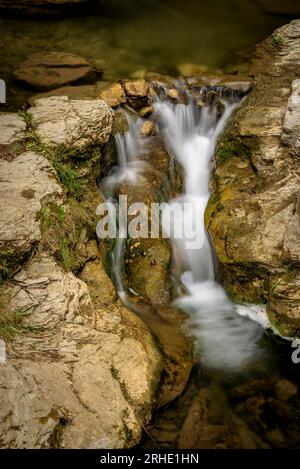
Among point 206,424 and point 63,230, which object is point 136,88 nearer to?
point 63,230

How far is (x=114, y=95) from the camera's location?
664 centimetres

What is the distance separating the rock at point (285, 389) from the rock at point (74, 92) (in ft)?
16.4

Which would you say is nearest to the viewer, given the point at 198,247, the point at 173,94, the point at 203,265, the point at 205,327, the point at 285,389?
the point at 285,389

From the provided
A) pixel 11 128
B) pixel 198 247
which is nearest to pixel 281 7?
pixel 198 247

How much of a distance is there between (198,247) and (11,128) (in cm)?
289

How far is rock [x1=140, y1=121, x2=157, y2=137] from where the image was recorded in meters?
6.67

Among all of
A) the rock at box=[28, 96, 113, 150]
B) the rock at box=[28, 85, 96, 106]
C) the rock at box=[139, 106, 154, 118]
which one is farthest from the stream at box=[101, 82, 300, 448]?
the rock at box=[28, 96, 113, 150]

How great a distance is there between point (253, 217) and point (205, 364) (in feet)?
6.13

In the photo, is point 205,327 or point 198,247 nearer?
point 205,327

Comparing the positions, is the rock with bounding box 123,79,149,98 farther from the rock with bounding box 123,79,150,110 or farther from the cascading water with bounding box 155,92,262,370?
the cascading water with bounding box 155,92,262,370

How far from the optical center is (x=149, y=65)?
7.76 metres

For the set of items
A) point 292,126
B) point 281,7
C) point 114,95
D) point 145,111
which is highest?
point 281,7

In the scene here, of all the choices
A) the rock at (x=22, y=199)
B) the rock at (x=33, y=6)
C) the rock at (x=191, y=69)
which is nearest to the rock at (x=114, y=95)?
the rock at (x=191, y=69)
